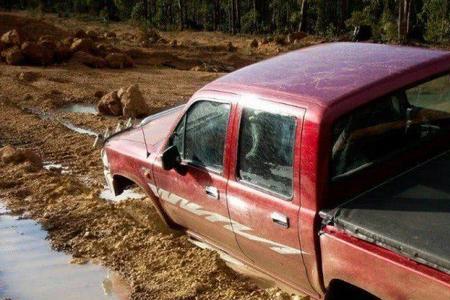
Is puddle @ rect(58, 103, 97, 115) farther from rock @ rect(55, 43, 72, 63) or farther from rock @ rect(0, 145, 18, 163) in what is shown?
rock @ rect(55, 43, 72, 63)

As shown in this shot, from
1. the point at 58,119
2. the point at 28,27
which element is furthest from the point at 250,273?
the point at 28,27

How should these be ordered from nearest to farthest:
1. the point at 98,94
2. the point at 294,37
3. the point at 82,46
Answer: the point at 98,94 < the point at 82,46 < the point at 294,37

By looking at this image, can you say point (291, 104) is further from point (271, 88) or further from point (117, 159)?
point (117, 159)

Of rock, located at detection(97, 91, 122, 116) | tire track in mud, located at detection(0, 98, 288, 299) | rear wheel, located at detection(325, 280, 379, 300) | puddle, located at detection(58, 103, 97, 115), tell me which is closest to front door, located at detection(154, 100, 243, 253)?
tire track in mud, located at detection(0, 98, 288, 299)

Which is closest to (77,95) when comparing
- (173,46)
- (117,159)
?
(117,159)

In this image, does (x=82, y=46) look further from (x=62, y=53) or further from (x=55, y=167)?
(x=55, y=167)

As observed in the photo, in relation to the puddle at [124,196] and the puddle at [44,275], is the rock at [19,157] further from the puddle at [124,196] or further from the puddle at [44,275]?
the puddle at [44,275]

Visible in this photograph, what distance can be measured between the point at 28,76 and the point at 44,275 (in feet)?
34.8

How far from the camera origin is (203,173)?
13.8 feet

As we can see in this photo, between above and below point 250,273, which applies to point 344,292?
above

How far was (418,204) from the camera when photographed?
10.3 feet

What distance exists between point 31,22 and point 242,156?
2282 centimetres

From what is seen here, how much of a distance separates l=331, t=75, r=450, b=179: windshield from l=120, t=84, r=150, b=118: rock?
272 inches

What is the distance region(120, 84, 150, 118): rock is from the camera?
33.4 feet
